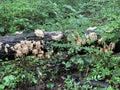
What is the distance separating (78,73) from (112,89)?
926mm

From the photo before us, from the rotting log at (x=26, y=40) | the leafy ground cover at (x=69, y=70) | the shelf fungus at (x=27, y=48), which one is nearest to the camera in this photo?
the leafy ground cover at (x=69, y=70)

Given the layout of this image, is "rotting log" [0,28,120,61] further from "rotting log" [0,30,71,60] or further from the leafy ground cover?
the leafy ground cover

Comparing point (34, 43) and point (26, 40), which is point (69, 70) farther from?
point (26, 40)

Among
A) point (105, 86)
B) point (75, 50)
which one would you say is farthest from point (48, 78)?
point (105, 86)

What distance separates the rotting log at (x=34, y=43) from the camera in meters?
4.94

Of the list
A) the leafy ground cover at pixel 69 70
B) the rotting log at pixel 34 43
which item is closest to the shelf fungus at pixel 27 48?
the rotting log at pixel 34 43

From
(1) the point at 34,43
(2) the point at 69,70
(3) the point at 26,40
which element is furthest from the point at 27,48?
(2) the point at 69,70

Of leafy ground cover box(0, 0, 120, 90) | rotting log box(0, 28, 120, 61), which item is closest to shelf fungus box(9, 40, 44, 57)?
rotting log box(0, 28, 120, 61)

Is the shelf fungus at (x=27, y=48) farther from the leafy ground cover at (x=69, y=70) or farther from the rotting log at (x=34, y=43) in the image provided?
the leafy ground cover at (x=69, y=70)

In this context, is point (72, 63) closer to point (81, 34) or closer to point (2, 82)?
point (81, 34)

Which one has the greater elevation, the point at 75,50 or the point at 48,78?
the point at 75,50

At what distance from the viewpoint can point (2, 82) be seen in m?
4.87

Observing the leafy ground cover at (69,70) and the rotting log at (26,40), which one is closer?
the leafy ground cover at (69,70)

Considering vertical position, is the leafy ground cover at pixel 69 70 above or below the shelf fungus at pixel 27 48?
below
